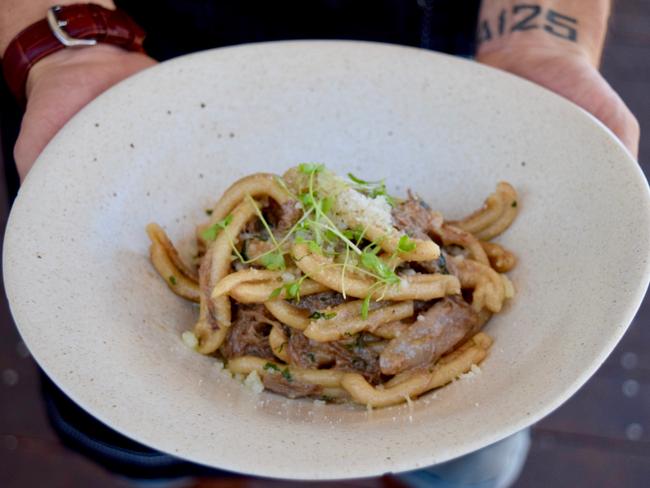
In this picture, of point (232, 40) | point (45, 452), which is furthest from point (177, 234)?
point (45, 452)

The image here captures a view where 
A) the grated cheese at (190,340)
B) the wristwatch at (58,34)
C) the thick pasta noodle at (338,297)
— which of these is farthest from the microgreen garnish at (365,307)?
the wristwatch at (58,34)

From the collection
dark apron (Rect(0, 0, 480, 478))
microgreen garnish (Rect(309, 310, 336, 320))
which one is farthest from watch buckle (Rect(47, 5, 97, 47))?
microgreen garnish (Rect(309, 310, 336, 320))

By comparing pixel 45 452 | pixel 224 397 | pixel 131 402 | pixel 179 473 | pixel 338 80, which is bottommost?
pixel 45 452

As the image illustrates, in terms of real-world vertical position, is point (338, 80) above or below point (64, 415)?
above

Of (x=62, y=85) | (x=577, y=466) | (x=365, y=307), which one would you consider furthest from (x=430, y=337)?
(x=577, y=466)

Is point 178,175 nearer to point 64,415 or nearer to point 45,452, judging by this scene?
point 64,415

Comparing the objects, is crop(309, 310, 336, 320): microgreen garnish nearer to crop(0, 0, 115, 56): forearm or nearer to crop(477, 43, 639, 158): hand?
crop(477, 43, 639, 158): hand
